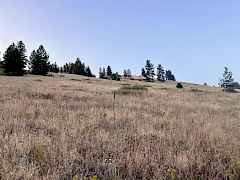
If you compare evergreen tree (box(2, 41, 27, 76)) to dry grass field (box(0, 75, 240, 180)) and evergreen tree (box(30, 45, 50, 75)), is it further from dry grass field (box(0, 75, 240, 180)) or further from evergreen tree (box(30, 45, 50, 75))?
dry grass field (box(0, 75, 240, 180))

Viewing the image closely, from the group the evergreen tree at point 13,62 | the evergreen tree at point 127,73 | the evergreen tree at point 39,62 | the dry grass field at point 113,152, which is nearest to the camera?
the dry grass field at point 113,152

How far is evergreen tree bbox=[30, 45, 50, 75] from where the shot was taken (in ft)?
236

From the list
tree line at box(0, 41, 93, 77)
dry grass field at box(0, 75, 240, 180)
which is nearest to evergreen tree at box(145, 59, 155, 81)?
tree line at box(0, 41, 93, 77)

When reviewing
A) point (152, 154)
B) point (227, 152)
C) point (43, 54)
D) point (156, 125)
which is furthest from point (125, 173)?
point (43, 54)

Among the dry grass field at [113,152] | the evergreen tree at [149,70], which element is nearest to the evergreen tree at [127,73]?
the evergreen tree at [149,70]

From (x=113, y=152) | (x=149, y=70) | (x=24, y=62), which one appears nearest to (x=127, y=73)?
(x=149, y=70)

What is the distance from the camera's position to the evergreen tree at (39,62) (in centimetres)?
7206

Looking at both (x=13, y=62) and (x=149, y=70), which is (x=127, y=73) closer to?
(x=149, y=70)

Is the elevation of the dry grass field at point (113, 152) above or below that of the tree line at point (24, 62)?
below

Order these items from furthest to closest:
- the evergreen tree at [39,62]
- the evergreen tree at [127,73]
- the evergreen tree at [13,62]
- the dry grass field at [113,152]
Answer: the evergreen tree at [127,73] → the evergreen tree at [39,62] → the evergreen tree at [13,62] → the dry grass field at [113,152]

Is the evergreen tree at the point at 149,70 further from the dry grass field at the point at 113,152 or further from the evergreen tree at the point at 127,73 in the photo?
the dry grass field at the point at 113,152

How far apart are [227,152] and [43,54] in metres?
73.7

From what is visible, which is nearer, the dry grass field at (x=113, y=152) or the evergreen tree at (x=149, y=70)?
the dry grass field at (x=113, y=152)

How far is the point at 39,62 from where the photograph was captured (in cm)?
7256
